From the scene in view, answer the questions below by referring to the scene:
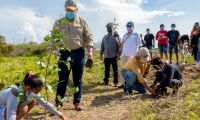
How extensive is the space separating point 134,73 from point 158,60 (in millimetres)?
616

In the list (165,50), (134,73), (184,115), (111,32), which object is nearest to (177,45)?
(165,50)

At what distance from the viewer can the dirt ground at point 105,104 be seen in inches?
238

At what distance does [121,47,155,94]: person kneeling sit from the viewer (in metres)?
7.15

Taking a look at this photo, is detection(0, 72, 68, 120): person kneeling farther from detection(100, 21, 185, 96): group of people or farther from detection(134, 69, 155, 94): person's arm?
detection(100, 21, 185, 96): group of people

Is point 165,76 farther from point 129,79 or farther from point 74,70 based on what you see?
point 74,70

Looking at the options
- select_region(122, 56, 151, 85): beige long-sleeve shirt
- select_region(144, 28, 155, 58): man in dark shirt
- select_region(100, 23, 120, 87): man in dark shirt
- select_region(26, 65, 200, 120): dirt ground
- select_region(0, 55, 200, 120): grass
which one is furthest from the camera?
select_region(144, 28, 155, 58): man in dark shirt

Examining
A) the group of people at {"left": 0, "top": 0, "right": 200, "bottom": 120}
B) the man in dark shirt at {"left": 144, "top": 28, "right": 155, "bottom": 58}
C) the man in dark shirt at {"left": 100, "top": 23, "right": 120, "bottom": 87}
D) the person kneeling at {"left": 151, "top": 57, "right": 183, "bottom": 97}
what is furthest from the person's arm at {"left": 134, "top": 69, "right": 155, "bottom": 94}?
the man in dark shirt at {"left": 144, "top": 28, "right": 155, "bottom": 58}

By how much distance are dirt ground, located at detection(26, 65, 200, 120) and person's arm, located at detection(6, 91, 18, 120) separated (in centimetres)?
150

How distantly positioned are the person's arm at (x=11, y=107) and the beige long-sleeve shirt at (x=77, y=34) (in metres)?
1.72

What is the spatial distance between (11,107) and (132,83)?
11.4 ft

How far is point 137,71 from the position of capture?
7.28m

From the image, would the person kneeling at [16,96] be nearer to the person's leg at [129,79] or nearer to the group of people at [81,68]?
the group of people at [81,68]

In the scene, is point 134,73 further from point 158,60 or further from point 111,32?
point 111,32

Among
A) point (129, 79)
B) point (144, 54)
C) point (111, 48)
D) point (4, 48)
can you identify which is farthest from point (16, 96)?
point (4, 48)
